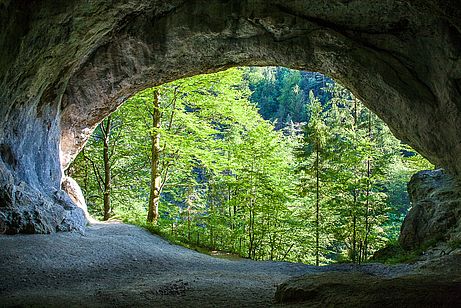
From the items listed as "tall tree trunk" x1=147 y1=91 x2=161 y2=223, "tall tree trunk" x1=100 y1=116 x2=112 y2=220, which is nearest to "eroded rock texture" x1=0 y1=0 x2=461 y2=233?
"tall tree trunk" x1=147 y1=91 x2=161 y2=223

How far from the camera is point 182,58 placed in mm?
11180

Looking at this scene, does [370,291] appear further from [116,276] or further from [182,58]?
[182,58]

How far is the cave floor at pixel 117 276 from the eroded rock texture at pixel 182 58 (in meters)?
1.62

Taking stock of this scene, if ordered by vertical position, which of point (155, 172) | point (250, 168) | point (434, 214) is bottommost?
point (434, 214)

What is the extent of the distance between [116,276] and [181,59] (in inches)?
282

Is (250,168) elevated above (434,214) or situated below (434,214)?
above

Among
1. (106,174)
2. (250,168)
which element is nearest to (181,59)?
Answer: (250,168)

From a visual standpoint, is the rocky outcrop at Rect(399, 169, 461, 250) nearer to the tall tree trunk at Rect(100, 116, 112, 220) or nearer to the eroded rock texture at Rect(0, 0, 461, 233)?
the eroded rock texture at Rect(0, 0, 461, 233)

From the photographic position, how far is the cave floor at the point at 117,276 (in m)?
4.65

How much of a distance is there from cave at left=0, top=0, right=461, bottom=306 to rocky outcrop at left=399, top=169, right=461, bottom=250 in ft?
0.97

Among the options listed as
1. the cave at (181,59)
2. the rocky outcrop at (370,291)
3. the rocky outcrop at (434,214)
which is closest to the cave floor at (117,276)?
the rocky outcrop at (370,291)

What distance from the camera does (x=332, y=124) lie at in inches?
574

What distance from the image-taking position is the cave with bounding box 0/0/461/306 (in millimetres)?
7297

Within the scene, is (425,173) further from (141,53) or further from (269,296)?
(141,53)
